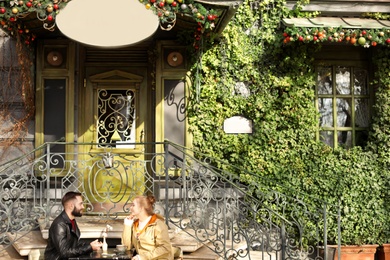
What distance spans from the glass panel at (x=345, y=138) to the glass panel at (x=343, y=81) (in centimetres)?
72

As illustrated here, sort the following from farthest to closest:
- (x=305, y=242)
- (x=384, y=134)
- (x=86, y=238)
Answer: (x=384, y=134) → (x=305, y=242) → (x=86, y=238)

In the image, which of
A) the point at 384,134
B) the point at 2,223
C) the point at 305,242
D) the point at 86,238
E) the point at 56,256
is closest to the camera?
the point at 56,256

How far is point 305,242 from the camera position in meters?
9.50

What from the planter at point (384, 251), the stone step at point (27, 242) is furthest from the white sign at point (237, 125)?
the stone step at point (27, 242)

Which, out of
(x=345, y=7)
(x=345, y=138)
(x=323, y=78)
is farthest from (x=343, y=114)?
(x=345, y=7)

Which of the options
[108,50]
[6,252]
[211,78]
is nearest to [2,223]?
[6,252]

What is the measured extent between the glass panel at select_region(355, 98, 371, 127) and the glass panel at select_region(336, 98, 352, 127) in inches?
5.1

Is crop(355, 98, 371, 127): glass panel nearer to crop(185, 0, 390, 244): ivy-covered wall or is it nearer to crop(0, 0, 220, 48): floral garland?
crop(185, 0, 390, 244): ivy-covered wall

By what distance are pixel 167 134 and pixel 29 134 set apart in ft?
7.34

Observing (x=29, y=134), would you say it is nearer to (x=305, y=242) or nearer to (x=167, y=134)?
(x=167, y=134)

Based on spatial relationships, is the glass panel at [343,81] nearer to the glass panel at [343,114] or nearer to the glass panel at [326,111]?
the glass panel at [343,114]

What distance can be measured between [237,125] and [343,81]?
86.1 inches

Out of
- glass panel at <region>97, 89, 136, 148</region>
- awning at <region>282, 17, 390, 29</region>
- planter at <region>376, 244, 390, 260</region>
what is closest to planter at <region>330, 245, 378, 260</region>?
planter at <region>376, 244, 390, 260</region>

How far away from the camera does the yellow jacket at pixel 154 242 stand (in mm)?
6219
